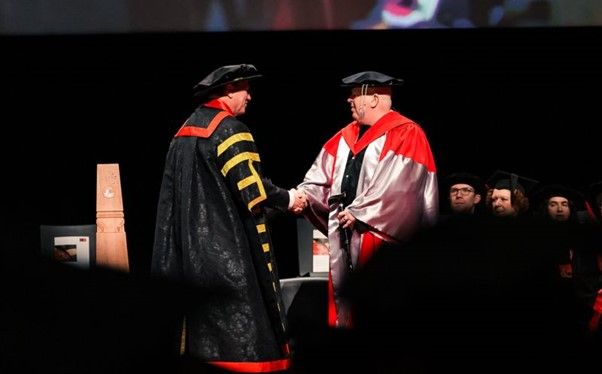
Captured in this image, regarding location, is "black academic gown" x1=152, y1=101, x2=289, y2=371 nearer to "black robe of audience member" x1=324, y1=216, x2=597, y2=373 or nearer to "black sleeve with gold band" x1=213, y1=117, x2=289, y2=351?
"black sleeve with gold band" x1=213, y1=117, x2=289, y2=351

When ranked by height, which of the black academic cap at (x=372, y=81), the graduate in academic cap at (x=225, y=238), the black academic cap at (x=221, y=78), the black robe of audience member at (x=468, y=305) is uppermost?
the black academic cap at (x=372, y=81)

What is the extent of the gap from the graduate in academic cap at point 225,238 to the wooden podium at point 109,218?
1.18 meters

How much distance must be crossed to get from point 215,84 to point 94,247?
56.9 inches

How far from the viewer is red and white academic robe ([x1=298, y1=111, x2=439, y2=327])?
13.7ft

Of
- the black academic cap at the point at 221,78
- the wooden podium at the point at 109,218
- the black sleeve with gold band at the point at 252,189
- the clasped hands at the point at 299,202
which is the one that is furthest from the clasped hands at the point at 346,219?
the wooden podium at the point at 109,218

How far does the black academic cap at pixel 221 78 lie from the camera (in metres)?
3.96

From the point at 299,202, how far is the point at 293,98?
1.57 m

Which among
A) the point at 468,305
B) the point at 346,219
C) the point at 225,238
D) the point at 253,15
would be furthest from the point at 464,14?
the point at 468,305

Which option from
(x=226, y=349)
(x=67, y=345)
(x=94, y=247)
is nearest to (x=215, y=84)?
(x=226, y=349)

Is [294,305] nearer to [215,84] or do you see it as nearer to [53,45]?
[215,84]

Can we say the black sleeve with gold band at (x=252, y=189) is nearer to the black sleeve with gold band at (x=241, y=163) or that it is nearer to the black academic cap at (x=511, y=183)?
the black sleeve with gold band at (x=241, y=163)

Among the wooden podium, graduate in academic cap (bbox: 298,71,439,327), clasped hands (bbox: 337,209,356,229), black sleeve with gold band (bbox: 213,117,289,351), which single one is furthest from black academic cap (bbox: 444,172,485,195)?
the wooden podium

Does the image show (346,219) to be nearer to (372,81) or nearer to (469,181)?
(372,81)

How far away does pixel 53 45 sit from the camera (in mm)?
5641
